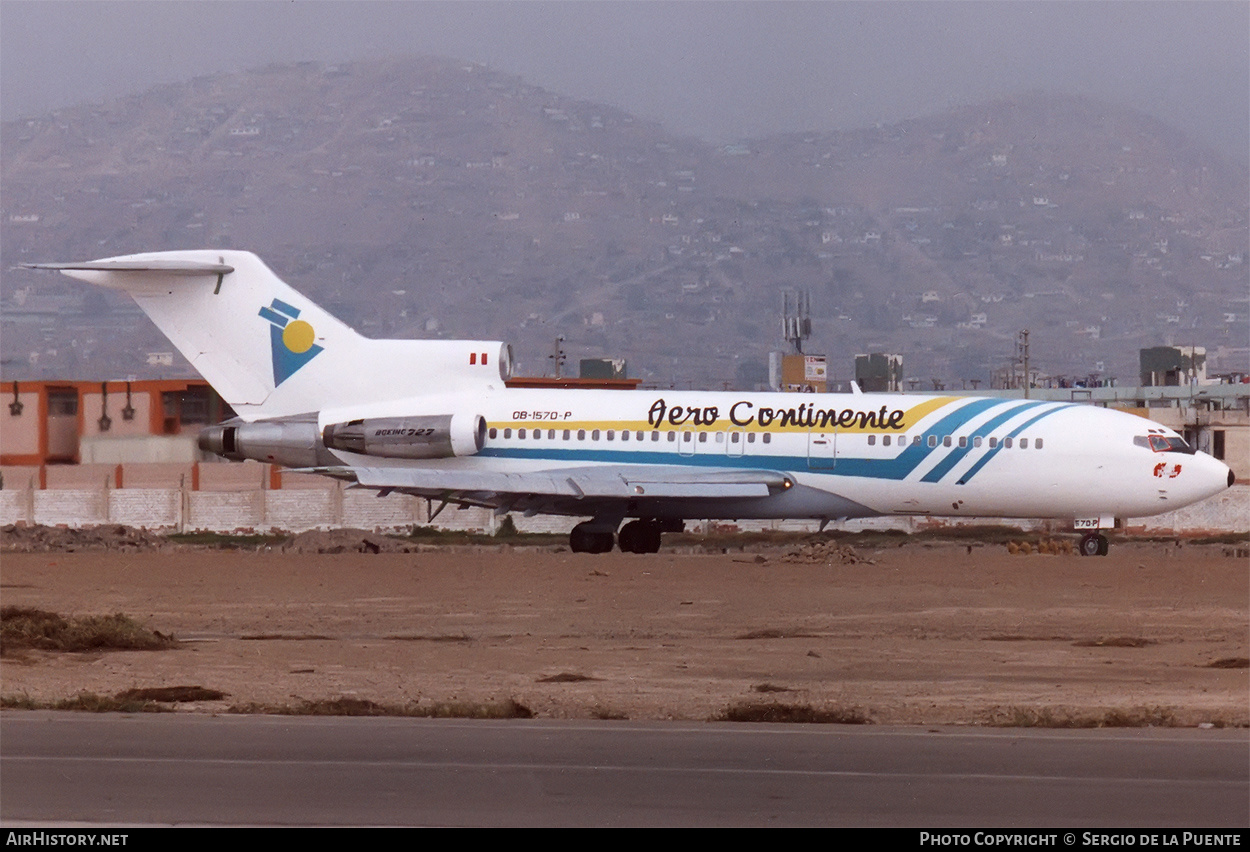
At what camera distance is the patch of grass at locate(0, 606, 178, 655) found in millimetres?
19891

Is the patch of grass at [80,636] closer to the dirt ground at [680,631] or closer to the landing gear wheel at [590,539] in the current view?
the dirt ground at [680,631]

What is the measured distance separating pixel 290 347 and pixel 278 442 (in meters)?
2.14

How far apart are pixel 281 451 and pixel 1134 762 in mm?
25752

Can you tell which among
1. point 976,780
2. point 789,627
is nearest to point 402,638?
point 789,627

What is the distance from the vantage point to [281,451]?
1407 inches

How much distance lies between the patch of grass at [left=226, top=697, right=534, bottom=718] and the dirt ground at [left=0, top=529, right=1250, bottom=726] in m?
0.31

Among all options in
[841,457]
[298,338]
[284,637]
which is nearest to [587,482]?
[841,457]

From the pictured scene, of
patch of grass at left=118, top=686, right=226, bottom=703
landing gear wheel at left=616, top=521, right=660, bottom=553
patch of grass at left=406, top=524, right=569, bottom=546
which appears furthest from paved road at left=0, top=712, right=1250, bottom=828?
patch of grass at left=406, top=524, right=569, bottom=546

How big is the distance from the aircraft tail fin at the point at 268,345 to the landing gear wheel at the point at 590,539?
3727mm

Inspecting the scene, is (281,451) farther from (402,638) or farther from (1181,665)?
(1181,665)

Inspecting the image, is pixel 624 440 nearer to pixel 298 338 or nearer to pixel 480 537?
pixel 298 338

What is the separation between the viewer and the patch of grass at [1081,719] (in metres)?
Answer: 14.2

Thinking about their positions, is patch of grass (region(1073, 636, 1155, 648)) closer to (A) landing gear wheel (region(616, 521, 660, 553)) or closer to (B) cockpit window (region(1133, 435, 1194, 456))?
(B) cockpit window (region(1133, 435, 1194, 456))

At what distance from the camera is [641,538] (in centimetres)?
3559
